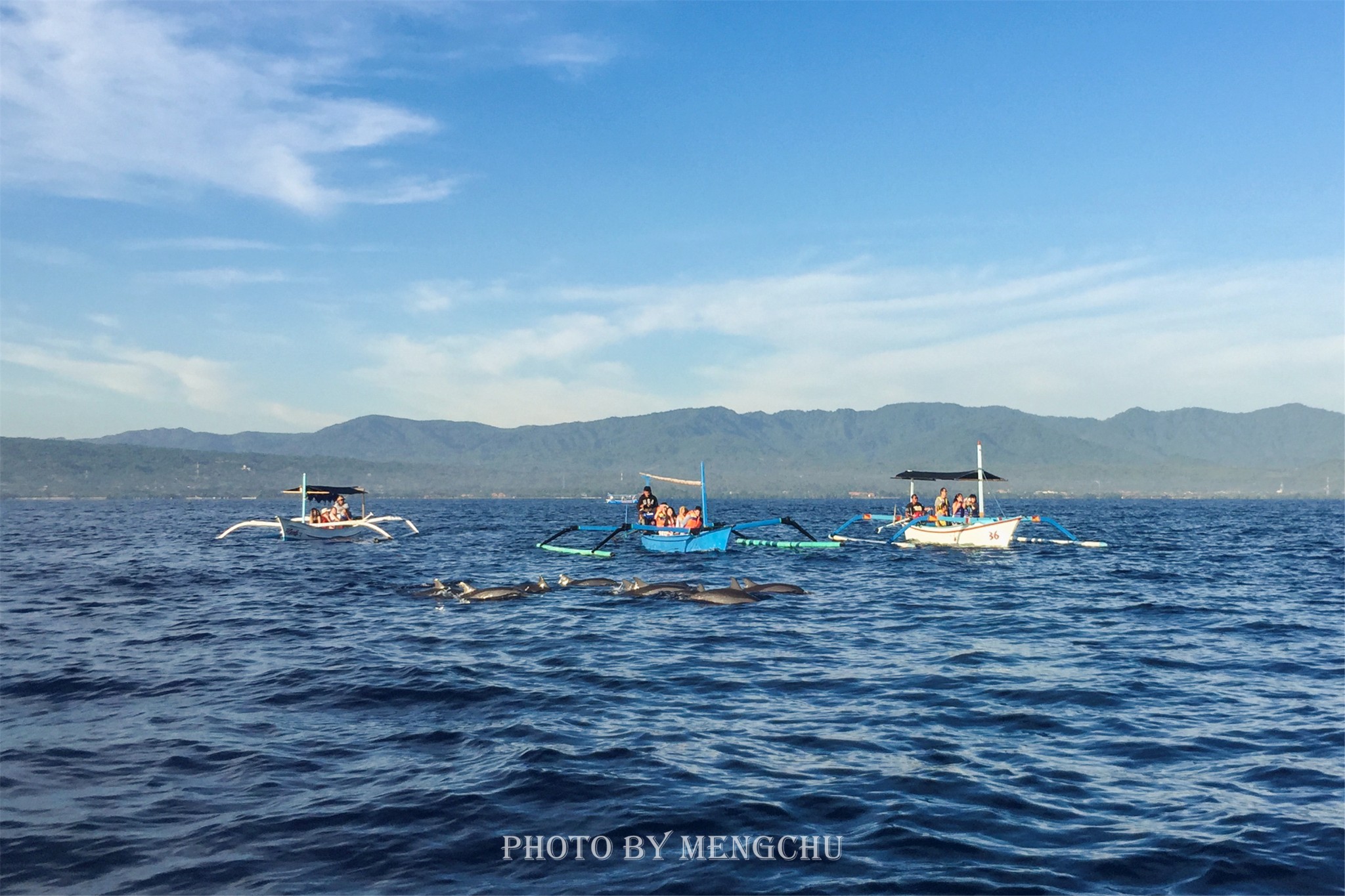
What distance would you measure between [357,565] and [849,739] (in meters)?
33.7

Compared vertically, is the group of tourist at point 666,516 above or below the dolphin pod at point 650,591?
above

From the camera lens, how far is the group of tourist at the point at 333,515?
58.3m

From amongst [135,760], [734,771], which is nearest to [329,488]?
[135,760]

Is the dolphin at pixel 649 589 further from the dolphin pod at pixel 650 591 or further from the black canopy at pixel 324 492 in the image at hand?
the black canopy at pixel 324 492

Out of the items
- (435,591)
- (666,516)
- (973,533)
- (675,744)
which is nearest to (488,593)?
(435,591)

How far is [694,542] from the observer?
148 feet

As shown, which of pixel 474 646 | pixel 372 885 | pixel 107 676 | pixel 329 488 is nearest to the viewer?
pixel 372 885

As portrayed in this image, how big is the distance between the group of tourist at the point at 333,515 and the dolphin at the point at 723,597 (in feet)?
125

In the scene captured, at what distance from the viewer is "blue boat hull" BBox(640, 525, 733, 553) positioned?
147ft

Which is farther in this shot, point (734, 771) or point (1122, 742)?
point (1122, 742)

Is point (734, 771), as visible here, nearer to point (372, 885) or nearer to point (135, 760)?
point (372, 885)

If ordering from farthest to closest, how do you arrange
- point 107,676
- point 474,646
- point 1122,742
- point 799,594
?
point 799,594
point 474,646
point 107,676
point 1122,742

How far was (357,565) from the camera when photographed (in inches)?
1635

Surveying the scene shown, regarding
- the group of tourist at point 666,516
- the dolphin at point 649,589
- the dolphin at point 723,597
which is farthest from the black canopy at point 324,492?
the dolphin at point 723,597
